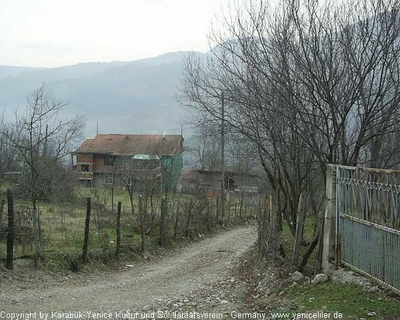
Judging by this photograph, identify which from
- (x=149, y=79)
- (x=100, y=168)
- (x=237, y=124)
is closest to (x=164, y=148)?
(x=100, y=168)

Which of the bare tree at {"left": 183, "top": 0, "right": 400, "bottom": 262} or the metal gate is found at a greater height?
the bare tree at {"left": 183, "top": 0, "right": 400, "bottom": 262}

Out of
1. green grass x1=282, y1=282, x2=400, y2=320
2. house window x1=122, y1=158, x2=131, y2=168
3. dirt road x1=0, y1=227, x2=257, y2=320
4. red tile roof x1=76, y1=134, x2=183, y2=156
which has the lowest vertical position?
dirt road x1=0, y1=227, x2=257, y2=320

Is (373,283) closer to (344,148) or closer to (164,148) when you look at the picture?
(344,148)

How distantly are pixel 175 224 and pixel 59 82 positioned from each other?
116 m

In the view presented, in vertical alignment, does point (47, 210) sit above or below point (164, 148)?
below

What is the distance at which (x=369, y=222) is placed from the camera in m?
7.05

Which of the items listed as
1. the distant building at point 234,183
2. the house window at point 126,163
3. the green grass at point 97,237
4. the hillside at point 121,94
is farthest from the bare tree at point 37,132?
the hillside at point 121,94

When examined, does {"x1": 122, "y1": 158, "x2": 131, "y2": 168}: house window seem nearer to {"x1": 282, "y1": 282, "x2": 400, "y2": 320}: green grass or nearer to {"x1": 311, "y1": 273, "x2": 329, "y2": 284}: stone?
{"x1": 311, "y1": 273, "x2": 329, "y2": 284}: stone

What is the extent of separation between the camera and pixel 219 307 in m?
7.86

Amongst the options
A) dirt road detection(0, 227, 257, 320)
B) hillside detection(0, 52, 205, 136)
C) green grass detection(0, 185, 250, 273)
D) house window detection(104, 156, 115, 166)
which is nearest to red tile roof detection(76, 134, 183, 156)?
house window detection(104, 156, 115, 166)

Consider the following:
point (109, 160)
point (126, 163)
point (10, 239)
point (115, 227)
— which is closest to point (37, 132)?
point (10, 239)

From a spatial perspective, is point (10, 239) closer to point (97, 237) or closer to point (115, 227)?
point (97, 237)

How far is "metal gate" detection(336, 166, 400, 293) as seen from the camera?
6414mm

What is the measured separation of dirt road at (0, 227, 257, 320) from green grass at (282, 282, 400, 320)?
123 cm
